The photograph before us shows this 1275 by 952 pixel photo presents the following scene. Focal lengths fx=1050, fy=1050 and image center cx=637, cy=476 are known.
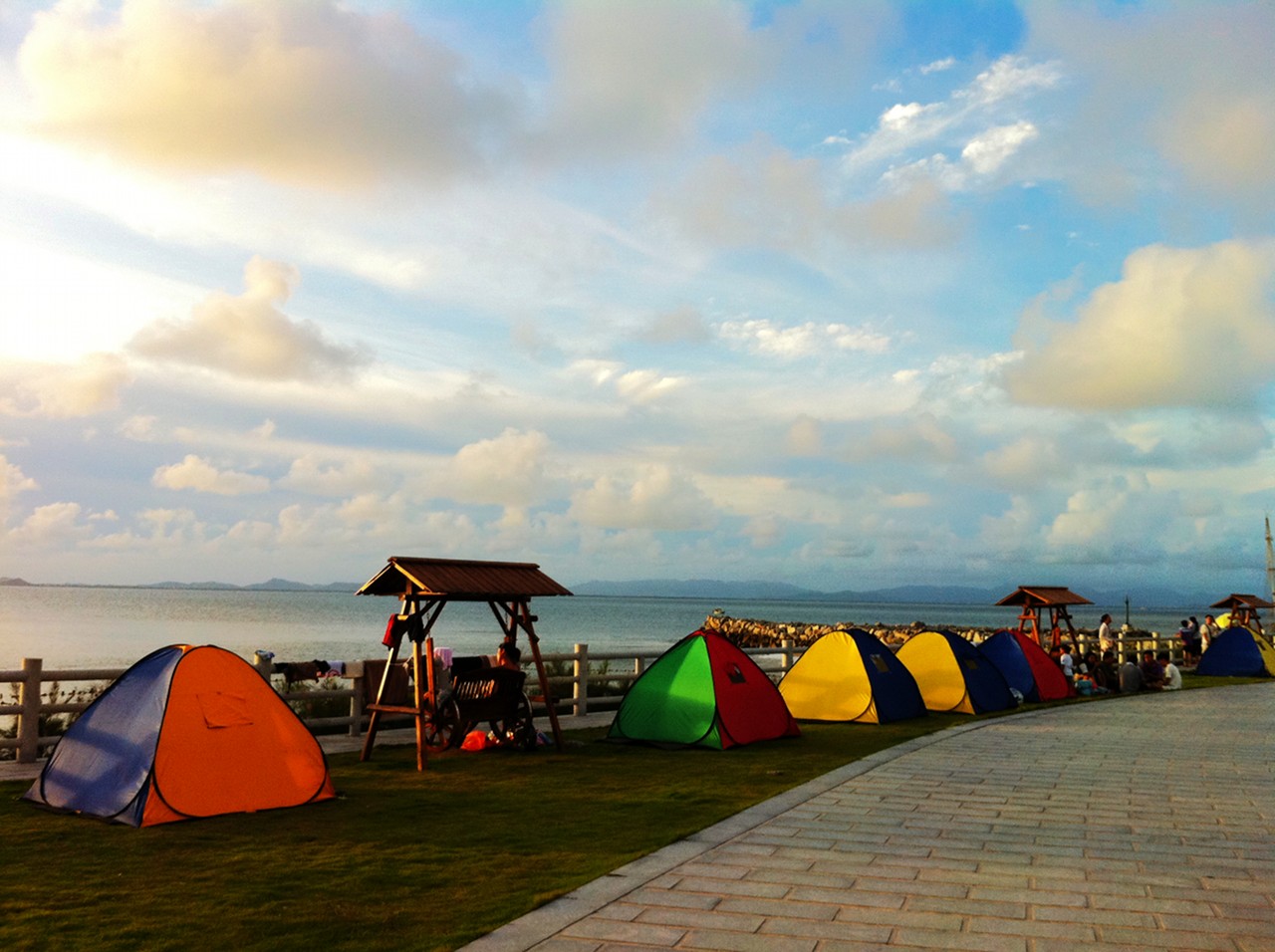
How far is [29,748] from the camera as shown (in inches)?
442

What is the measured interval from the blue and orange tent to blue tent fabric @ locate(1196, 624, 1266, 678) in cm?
2890

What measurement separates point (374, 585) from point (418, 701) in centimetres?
172

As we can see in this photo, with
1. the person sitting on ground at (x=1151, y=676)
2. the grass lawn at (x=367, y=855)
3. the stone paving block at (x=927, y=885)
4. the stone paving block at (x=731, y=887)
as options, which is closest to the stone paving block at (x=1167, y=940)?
the stone paving block at (x=927, y=885)

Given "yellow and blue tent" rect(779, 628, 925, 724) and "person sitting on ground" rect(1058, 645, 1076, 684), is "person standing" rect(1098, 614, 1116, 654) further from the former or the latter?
"yellow and blue tent" rect(779, 628, 925, 724)

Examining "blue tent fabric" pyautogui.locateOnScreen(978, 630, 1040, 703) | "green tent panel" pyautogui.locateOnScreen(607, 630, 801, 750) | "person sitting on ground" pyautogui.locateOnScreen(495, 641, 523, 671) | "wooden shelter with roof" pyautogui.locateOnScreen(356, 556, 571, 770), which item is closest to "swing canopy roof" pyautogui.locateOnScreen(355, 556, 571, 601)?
"wooden shelter with roof" pyautogui.locateOnScreen(356, 556, 571, 770)

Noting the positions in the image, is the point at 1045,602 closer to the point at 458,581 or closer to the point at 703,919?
the point at 458,581

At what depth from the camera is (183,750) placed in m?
8.73

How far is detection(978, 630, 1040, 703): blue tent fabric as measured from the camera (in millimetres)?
20797

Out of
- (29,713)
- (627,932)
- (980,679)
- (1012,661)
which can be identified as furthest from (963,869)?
(1012,661)

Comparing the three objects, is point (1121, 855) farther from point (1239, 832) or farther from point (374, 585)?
point (374, 585)

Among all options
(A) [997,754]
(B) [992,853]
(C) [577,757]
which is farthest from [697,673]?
(B) [992,853]

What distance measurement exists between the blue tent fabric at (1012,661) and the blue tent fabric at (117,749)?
16.1m

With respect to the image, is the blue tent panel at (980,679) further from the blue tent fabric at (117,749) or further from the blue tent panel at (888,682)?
the blue tent fabric at (117,749)

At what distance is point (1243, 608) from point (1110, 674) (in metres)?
14.9
